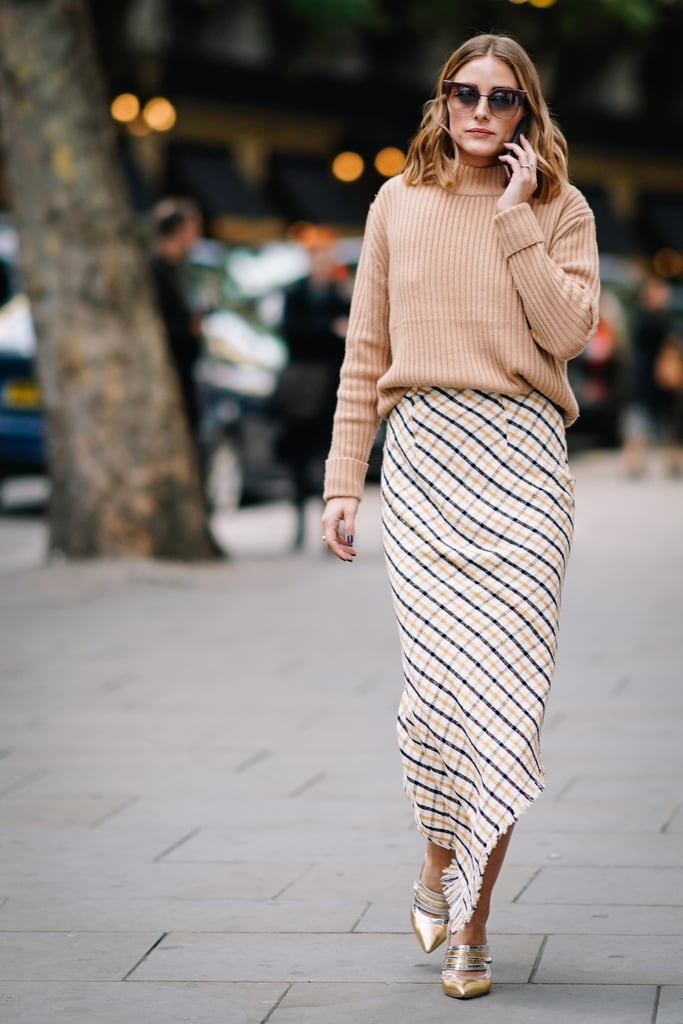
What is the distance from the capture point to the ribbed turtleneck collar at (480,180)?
4164mm

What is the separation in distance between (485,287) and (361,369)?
350 mm

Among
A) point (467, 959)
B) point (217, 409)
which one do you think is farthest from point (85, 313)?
point (467, 959)

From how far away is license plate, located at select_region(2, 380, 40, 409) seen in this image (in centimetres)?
1531

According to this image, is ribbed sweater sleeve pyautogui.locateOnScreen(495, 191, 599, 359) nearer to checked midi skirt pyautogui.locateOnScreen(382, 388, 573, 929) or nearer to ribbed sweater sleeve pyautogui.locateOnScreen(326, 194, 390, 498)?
checked midi skirt pyautogui.locateOnScreen(382, 388, 573, 929)

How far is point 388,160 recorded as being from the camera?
35875mm

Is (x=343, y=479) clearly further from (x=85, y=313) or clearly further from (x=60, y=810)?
(x=85, y=313)

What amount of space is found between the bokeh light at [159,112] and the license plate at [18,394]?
45.1 feet

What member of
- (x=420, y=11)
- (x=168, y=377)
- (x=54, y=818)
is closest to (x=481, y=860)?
(x=54, y=818)

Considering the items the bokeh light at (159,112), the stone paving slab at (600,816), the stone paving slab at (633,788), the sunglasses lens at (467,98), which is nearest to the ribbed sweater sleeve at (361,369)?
the sunglasses lens at (467,98)

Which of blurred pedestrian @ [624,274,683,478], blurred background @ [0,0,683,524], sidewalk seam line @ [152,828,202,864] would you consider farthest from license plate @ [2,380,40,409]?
sidewalk seam line @ [152,828,202,864]

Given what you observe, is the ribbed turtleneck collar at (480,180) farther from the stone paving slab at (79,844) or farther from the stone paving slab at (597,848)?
the stone paving slab at (79,844)

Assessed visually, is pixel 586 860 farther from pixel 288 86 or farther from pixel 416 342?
pixel 288 86

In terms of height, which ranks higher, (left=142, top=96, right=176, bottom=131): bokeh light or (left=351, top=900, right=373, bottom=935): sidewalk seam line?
(left=142, top=96, right=176, bottom=131): bokeh light

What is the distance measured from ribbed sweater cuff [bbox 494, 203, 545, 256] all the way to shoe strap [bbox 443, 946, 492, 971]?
4.46 feet
